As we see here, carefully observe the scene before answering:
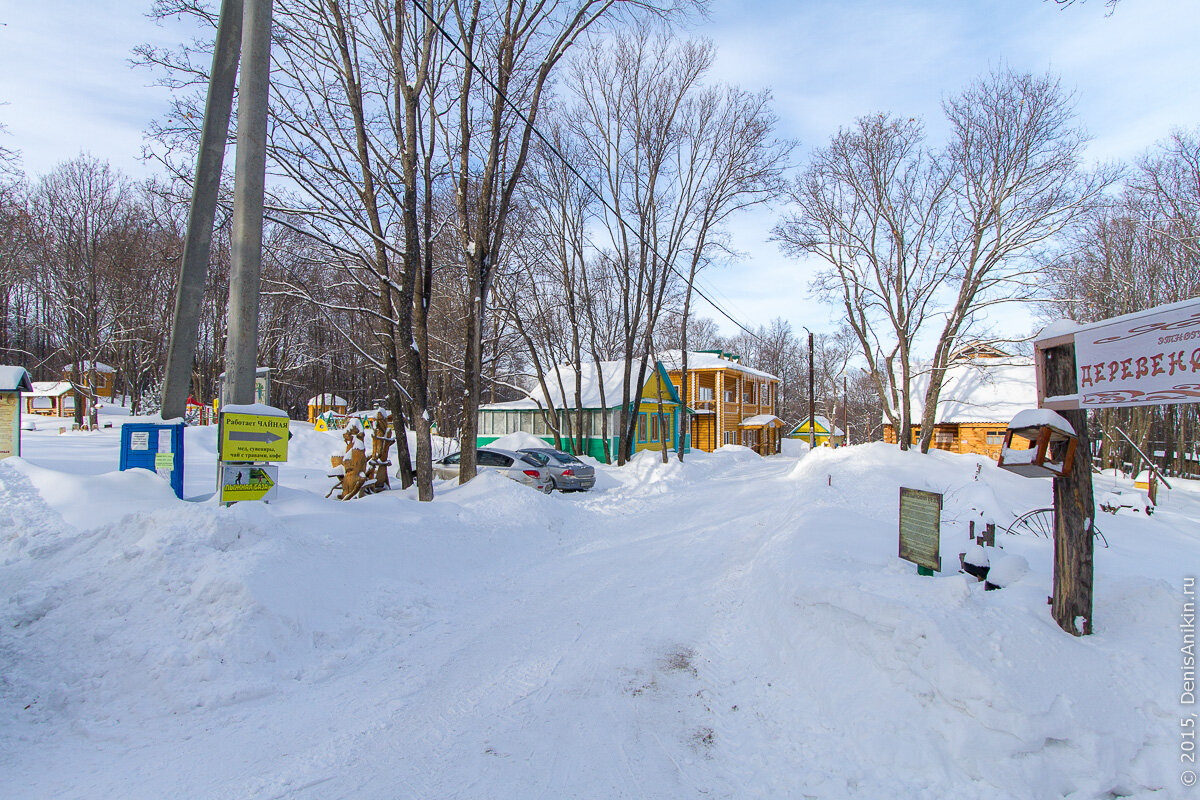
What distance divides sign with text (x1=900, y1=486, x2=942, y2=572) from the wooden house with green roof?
1969 cm

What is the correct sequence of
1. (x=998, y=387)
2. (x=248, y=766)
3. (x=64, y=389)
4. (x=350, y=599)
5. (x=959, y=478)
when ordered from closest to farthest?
(x=248, y=766) → (x=350, y=599) → (x=959, y=478) → (x=998, y=387) → (x=64, y=389)

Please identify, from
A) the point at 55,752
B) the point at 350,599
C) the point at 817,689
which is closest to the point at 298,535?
the point at 350,599

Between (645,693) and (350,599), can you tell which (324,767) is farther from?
(350,599)

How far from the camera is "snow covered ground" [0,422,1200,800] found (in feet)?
11.1

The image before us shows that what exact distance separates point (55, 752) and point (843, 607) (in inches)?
228

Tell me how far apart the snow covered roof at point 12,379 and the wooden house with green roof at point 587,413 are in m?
17.0

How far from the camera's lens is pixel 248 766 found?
136 inches

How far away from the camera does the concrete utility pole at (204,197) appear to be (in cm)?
733

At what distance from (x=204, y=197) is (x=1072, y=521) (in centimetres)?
1004

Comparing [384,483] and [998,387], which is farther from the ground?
[998,387]

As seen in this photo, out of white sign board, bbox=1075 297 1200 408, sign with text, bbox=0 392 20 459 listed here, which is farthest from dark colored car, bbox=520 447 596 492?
white sign board, bbox=1075 297 1200 408

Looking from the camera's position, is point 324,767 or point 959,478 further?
point 959,478

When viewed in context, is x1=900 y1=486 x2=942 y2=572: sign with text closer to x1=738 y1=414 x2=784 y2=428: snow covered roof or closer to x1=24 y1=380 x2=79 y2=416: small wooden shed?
x1=738 y1=414 x2=784 y2=428: snow covered roof

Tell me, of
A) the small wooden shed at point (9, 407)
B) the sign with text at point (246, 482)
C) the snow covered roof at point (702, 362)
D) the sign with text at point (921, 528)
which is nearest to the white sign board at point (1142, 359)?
the sign with text at point (921, 528)
